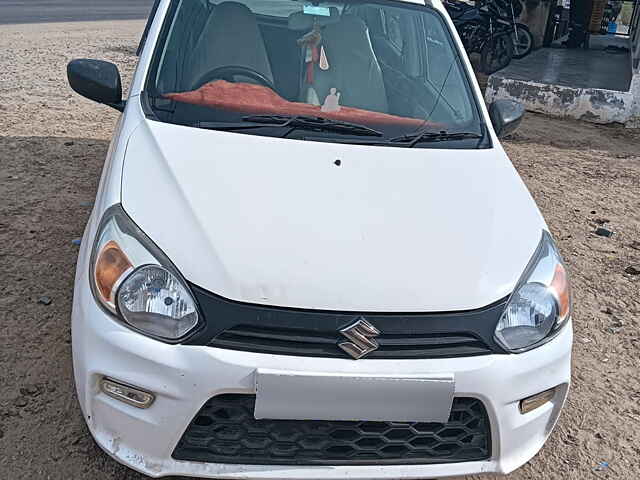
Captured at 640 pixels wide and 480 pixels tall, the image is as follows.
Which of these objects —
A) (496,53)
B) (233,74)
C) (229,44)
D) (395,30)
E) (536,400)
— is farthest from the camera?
(496,53)

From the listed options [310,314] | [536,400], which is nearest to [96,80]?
[310,314]

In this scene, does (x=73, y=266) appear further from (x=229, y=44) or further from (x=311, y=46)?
(x=311, y=46)

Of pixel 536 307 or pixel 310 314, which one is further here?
pixel 536 307

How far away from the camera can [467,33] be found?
38.4 feet

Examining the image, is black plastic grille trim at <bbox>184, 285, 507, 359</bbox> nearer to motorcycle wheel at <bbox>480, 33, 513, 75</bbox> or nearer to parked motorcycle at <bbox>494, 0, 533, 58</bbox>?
motorcycle wheel at <bbox>480, 33, 513, 75</bbox>

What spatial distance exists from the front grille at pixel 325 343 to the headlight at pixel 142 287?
0.43ft

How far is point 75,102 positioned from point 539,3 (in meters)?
9.80

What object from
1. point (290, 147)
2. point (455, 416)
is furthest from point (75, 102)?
point (455, 416)

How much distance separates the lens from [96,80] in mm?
2988

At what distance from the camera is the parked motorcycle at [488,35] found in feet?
35.9

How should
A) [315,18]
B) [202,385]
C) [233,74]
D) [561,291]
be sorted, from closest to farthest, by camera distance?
[202,385]
[561,291]
[233,74]
[315,18]

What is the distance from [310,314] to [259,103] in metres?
1.19

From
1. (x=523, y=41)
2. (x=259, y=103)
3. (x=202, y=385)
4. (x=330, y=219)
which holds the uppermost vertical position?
(x=259, y=103)

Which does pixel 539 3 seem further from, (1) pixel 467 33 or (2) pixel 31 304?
(2) pixel 31 304
